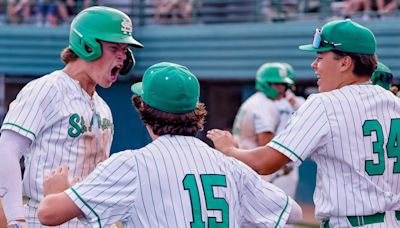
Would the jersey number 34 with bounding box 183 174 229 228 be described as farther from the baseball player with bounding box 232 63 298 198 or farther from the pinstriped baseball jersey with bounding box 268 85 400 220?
the baseball player with bounding box 232 63 298 198

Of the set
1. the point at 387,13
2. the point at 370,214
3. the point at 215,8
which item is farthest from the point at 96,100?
the point at 215,8

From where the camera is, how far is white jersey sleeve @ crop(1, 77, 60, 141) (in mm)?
5000

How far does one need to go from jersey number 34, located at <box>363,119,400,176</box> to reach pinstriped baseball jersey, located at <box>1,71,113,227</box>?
154 cm

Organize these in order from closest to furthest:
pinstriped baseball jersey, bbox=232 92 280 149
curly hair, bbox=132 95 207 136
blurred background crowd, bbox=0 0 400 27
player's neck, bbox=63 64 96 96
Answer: curly hair, bbox=132 95 207 136
player's neck, bbox=63 64 96 96
pinstriped baseball jersey, bbox=232 92 280 149
blurred background crowd, bbox=0 0 400 27

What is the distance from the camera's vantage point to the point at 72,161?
5.20m

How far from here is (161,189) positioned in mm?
4055

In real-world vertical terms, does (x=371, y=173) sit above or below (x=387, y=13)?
above

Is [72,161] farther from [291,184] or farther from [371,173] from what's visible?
[291,184]

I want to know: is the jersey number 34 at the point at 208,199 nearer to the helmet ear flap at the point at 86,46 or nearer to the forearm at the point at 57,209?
the forearm at the point at 57,209

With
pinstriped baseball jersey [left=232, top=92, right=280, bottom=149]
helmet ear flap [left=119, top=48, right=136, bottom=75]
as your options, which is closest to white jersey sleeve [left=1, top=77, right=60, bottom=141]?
helmet ear flap [left=119, top=48, right=136, bottom=75]

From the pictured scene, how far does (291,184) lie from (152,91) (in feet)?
19.7

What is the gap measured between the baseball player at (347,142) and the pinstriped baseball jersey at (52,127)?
0.76 meters

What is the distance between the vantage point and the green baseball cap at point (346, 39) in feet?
16.5

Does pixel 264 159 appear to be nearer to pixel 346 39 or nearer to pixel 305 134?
pixel 305 134
